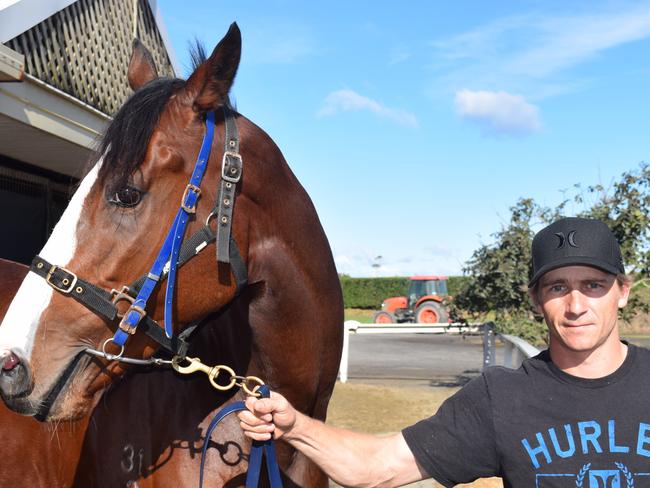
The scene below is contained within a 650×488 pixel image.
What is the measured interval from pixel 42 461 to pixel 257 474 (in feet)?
3.79

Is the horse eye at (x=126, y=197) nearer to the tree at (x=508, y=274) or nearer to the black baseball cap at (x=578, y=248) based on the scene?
the black baseball cap at (x=578, y=248)

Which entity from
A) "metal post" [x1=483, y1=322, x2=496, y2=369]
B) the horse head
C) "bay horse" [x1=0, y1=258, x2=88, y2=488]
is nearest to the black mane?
the horse head

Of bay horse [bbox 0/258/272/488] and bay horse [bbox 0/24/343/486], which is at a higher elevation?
bay horse [bbox 0/24/343/486]

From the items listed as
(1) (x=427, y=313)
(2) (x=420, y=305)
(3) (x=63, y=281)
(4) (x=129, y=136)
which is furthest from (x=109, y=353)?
(2) (x=420, y=305)

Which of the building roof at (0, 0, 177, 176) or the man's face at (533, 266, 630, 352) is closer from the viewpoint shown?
the man's face at (533, 266, 630, 352)

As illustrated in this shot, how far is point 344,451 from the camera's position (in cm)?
198

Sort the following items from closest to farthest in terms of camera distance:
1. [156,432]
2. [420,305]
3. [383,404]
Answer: [156,432] → [383,404] → [420,305]

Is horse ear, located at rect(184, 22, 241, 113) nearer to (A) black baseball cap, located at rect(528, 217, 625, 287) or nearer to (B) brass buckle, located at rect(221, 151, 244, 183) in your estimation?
(B) brass buckle, located at rect(221, 151, 244, 183)

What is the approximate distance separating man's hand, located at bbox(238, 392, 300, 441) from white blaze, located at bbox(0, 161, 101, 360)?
2.16 feet

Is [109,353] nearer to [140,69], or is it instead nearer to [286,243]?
[286,243]

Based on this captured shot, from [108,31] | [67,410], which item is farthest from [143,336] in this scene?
[108,31]

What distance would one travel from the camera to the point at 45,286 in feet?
6.04

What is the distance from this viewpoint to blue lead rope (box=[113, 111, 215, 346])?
190cm

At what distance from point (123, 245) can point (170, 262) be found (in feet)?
0.49
